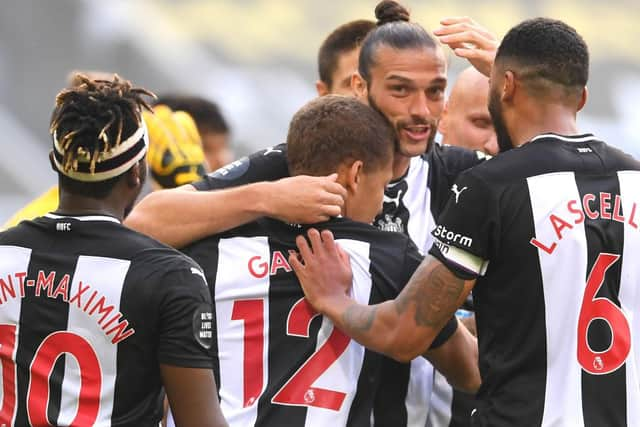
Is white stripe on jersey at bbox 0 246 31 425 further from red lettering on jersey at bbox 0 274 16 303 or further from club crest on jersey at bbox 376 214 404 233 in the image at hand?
club crest on jersey at bbox 376 214 404 233

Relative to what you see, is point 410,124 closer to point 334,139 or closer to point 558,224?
point 334,139

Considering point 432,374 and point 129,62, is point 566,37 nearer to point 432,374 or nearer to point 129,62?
point 432,374

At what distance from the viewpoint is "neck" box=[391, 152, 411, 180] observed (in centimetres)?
490

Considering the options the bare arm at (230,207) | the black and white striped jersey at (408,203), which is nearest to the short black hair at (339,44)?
the black and white striped jersey at (408,203)

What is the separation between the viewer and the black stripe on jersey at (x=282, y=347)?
4.05m

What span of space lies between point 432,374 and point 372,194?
86 cm

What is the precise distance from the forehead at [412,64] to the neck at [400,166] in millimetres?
324

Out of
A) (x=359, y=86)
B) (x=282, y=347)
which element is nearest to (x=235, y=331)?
(x=282, y=347)

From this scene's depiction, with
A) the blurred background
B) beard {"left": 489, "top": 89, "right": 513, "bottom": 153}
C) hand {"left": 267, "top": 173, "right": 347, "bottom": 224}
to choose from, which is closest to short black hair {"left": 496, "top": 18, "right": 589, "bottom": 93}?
beard {"left": 489, "top": 89, "right": 513, "bottom": 153}

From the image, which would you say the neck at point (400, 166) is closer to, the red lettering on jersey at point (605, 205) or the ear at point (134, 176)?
the red lettering on jersey at point (605, 205)

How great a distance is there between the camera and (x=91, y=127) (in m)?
3.66

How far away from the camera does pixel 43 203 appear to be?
19.5ft

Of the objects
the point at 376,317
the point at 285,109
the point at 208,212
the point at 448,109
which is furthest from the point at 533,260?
the point at 285,109

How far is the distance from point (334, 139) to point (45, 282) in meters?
1.12
